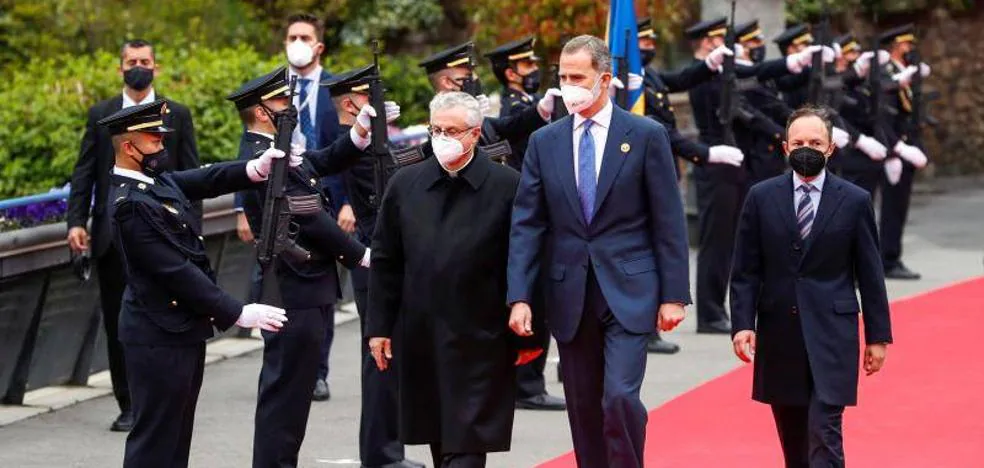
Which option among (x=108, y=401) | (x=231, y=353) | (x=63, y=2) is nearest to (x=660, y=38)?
(x=63, y=2)

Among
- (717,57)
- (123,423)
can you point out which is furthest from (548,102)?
(717,57)

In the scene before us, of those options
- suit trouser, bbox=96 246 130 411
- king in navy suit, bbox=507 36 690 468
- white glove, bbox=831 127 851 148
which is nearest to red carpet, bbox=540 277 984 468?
king in navy suit, bbox=507 36 690 468

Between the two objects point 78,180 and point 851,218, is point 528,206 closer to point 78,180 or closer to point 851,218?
point 851,218

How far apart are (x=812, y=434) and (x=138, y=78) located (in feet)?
13.6

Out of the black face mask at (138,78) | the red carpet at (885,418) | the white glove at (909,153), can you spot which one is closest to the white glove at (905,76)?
the white glove at (909,153)

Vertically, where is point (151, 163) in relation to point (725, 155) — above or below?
above

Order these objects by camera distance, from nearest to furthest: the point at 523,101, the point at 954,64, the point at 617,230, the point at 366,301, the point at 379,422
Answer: the point at 617,230 → the point at 379,422 → the point at 366,301 → the point at 523,101 → the point at 954,64

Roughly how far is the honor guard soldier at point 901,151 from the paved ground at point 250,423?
Result: 278 centimetres

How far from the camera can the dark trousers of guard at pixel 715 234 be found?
1456cm

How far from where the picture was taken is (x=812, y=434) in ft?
28.7

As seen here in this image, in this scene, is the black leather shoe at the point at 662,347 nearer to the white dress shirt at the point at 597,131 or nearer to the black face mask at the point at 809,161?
the black face mask at the point at 809,161

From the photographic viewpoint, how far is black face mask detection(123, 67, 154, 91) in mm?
11195

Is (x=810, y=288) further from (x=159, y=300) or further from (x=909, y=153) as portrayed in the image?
(x=909, y=153)

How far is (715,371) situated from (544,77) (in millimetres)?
8248
